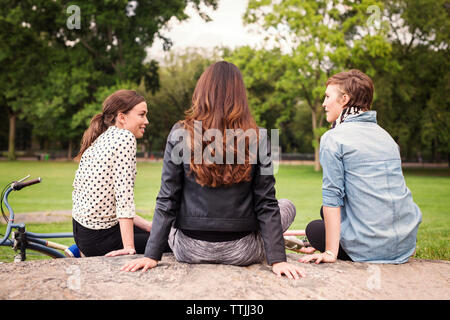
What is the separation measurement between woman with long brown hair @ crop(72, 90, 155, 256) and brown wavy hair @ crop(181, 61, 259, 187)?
0.86 m

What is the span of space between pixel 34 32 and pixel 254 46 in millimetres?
19152

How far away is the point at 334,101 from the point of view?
11.2 ft

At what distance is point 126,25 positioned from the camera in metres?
34.5

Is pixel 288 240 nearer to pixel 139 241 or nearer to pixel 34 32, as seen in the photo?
pixel 139 241

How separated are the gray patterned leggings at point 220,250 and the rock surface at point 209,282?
0.07 metres

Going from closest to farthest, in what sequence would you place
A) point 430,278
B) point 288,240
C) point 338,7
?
1. point 430,278
2. point 288,240
3. point 338,7

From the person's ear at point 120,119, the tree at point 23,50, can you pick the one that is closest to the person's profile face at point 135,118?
the person's ear at point 120,119

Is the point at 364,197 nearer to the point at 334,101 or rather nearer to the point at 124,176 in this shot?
the point at 334,101

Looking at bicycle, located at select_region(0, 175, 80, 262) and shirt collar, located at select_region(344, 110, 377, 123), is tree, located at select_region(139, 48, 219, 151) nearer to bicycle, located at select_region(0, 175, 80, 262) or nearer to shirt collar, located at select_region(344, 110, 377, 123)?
bicycle, located at select_region(0, 175, 80, 262)

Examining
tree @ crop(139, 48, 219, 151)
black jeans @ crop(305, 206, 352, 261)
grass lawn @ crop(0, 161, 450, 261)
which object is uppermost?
tree @ crop(139, 48, 219, 151)

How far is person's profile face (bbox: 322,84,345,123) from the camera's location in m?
3.39

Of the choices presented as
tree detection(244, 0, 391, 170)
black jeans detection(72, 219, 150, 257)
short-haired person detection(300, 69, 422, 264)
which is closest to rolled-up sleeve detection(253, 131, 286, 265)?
short-haired person detection(300, 69, 422, 264)

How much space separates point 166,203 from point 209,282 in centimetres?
60
